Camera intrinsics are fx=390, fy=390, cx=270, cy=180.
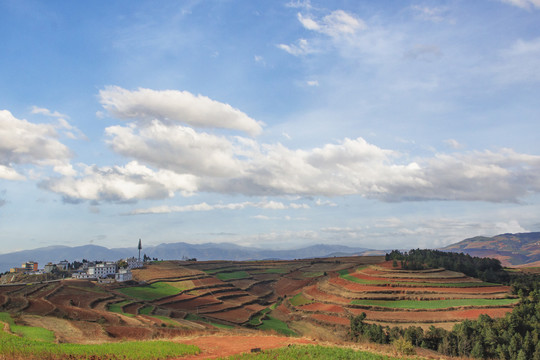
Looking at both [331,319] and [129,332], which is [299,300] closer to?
[331,319]

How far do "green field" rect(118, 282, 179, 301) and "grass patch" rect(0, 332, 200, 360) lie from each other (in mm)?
78637

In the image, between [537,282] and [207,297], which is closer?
[537,282]

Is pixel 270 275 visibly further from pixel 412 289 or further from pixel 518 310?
pixel 518 310

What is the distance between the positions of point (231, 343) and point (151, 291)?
88663 mm

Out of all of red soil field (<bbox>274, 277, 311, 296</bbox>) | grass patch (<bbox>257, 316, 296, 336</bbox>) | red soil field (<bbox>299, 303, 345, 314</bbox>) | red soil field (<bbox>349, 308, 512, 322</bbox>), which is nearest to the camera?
red soil field (<bbox>349, 308, 512, 322</bbox>)

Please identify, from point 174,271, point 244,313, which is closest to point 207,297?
point 244,313

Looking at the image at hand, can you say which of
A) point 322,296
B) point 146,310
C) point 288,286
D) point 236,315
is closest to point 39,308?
point 146,310

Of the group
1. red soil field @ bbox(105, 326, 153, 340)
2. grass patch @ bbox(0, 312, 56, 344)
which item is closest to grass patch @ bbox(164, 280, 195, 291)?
red soil field @ bbox(105, 326, 153, 340)

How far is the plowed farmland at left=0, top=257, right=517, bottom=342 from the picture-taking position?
263ft

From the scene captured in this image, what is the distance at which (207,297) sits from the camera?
129m

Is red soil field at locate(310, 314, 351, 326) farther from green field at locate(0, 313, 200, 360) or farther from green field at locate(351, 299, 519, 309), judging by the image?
green field at locate(0, 313, 200, 360)

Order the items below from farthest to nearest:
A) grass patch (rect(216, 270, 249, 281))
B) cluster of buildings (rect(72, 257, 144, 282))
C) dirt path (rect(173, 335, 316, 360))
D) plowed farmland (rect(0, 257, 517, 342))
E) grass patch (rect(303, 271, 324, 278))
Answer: grass patch (rect(216, 270, 249, 281)) < grass patch (rect(303, 271, 324, 278)) < cluster of buildings (rect(72, 257, 144, 282)) < plowed farmland (rect(0, 257, 517, 342)) < dirt path (rect(173, 335, 316, 360))

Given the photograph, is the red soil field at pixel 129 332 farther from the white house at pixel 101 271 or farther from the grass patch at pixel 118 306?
the white house at pixel 101 271

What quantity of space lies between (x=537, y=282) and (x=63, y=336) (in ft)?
428
